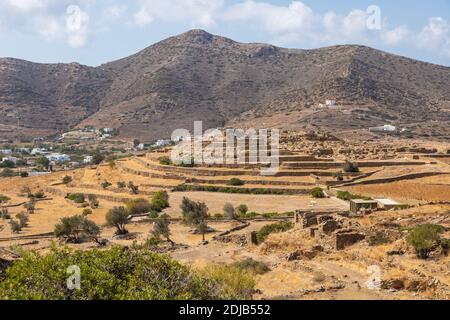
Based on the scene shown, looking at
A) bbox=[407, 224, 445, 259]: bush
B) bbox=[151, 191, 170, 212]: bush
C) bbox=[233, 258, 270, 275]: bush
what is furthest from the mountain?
bbox=[233, 258, 270, 275]: bush

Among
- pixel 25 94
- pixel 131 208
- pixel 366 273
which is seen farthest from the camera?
pixel 25 94

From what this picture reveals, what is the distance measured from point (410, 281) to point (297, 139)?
1729 inches

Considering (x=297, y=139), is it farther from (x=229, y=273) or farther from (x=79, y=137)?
(x=79, y=137)

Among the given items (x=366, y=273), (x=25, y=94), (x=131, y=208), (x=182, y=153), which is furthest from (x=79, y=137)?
(x=366, y=273)

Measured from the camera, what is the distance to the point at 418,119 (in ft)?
313

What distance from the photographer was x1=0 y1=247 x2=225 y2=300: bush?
29.8 feet

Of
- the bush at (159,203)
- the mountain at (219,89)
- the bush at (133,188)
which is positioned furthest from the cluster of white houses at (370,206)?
the mountain at (219,89)

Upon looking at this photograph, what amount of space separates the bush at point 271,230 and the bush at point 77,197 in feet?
71.5

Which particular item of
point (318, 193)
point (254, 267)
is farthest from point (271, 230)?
point (318, 193)

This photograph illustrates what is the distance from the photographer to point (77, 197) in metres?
43.1

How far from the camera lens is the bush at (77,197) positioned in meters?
42.3

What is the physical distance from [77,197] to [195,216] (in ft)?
56.4

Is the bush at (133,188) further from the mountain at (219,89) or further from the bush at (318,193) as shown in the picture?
the mountain at (219,89)

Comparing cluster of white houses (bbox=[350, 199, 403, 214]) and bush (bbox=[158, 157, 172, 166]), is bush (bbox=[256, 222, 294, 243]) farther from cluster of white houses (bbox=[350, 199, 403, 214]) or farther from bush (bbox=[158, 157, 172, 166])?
bush (bbox=[158, 157, 172, 166])
